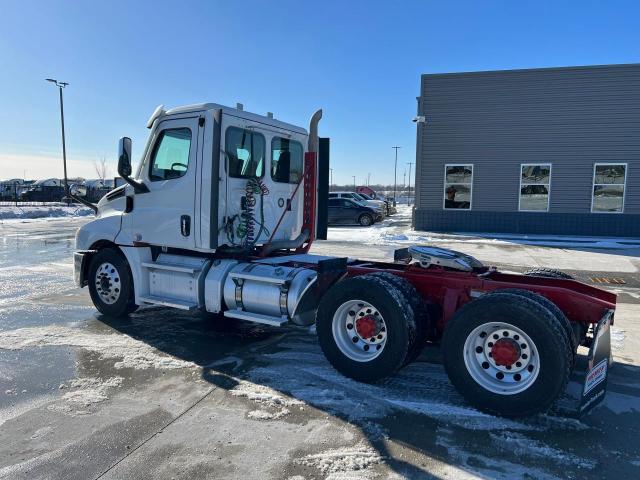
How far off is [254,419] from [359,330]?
4.23ft

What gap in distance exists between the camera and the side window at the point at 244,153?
5.75 metres

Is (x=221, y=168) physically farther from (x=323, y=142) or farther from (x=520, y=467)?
(x=520, y=467)

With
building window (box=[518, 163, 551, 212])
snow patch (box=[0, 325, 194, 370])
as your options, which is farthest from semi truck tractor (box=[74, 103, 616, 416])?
building window (box=[518, 163, 551, 212])

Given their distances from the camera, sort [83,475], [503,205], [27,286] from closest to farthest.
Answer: [83,475] → [27,286] → [503,205]

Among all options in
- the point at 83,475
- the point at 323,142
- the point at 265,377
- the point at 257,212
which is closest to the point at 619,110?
the point at 323,142

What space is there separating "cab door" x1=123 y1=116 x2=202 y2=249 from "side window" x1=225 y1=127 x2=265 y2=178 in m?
0.37

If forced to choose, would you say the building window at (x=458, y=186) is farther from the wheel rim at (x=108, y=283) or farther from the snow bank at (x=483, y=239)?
the wheel rim at (x=108, y=283)

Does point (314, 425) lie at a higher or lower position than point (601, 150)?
lower

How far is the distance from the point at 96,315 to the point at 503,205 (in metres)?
16.9

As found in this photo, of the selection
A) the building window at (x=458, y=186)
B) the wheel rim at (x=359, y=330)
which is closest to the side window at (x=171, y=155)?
the wheel rim at (x=359, y=330)

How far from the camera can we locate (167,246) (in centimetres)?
612

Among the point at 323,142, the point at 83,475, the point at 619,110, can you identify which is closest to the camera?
the point at 83,475

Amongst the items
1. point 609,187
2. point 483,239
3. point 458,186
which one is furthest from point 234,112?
point 609,187

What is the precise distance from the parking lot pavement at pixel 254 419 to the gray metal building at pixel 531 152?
14420mm
